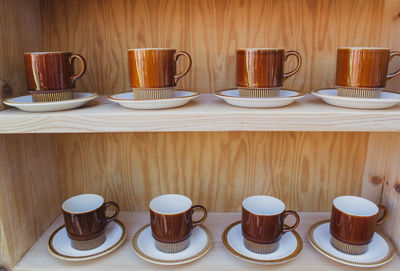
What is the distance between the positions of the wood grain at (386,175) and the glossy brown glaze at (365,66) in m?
0.19

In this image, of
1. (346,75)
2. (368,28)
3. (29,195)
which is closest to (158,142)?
(29,195)

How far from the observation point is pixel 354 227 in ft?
2.35

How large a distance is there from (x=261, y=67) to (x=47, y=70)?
16.1 inches

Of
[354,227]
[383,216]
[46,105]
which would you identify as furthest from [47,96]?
[383,216]

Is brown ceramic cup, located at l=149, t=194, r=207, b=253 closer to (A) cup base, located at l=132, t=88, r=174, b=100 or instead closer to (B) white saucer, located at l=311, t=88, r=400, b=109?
(A) cup base, located at l=132, t=88, r=174, b=100

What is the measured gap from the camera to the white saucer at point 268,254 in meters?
0.72

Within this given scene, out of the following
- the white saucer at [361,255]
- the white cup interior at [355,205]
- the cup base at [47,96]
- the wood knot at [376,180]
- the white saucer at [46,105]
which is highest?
the cup base at [47,96]

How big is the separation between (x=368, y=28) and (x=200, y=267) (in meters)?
0.67

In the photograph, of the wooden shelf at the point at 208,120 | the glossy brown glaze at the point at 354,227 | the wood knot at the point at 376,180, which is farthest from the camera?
the wood knot at the point at 376,180

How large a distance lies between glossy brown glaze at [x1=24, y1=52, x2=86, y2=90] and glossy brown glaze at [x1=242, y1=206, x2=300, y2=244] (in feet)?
1.55

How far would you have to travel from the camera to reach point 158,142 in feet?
2.88

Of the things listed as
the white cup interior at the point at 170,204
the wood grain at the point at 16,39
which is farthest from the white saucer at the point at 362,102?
the wood grain at the point at 16,39

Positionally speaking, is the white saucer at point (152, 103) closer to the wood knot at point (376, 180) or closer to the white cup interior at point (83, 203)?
the white cup interior at point (83, 203)

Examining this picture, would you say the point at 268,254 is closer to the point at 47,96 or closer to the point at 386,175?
the point at 386,175
